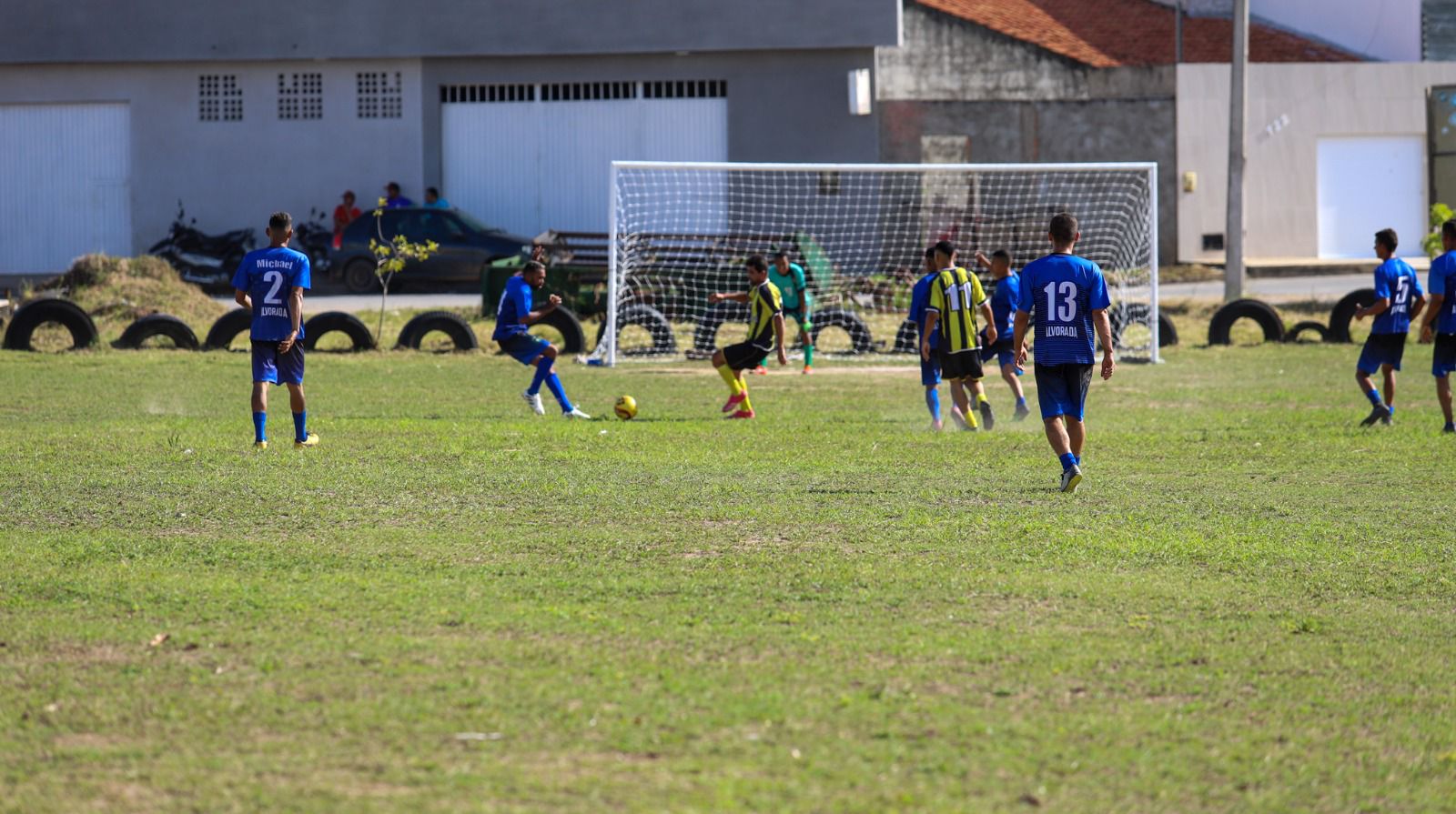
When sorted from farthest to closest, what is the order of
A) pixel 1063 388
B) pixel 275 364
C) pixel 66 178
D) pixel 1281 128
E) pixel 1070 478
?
1. pixel 1281 128
2. pixel 66 178
3. pixel 275 364
4. pixel 1063 388
5. pixel 1070 478

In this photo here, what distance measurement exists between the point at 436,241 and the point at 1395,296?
18.9 m

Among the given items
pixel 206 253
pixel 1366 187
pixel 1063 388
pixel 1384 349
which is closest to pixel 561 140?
pixel 206 253

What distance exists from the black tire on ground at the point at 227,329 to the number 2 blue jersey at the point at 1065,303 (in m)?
12.8

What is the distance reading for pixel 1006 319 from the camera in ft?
47.3

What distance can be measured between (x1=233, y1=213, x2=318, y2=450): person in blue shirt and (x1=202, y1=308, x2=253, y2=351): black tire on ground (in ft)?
28.2

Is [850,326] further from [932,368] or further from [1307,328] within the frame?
[932,368]

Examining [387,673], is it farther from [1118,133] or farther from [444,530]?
[1118,133]

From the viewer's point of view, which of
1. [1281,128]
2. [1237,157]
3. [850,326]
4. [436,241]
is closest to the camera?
[850,326]

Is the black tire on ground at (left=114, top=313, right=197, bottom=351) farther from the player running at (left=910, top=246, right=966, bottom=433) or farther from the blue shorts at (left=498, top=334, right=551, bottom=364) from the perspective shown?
the player running at (left=910, top=246, right=966, bottom=433)

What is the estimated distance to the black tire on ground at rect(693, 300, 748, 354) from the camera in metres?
21.6

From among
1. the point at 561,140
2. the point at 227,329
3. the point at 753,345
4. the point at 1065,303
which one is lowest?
the point at 753,345

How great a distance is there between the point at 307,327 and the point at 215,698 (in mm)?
Answer: 15401

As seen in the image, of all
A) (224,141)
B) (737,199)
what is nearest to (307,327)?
(737,199)

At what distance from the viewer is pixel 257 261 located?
11.8 metres
